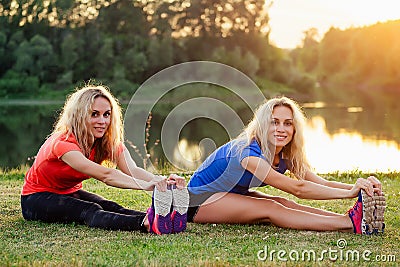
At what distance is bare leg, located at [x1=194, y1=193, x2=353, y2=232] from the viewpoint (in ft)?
15.6

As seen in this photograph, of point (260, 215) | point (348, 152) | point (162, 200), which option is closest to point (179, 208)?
point (162, 200)

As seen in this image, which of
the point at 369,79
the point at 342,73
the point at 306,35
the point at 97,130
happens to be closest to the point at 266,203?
the point at 97,130

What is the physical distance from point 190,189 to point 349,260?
156 cm

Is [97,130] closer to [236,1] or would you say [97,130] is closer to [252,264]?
[252,264]

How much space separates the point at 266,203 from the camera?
4.91 m

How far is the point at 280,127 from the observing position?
4852mm

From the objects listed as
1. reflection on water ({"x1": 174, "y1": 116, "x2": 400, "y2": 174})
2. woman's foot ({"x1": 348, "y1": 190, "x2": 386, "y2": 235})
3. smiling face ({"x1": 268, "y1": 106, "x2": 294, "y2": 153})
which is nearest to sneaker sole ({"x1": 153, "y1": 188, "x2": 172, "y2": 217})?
smiling face ({"x1": 268, "y1": 106, "x2": 294, "y2": 153})

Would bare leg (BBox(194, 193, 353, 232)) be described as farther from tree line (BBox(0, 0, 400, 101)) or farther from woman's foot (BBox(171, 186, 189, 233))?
tree line (BBox(0, 0, 400, 101))

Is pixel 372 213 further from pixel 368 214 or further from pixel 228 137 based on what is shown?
pixel 228 137

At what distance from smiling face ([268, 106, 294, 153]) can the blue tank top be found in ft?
0.51

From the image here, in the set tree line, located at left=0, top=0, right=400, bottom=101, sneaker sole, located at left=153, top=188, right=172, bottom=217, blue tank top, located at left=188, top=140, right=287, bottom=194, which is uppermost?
tree line, located at left=0, top=0, right=400, bottom=101

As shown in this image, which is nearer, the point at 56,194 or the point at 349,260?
the point at 349,260

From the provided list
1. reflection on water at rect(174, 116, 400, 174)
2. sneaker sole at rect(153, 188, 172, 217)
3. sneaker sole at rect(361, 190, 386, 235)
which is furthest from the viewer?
reflection on water at rect(174, 116, 400, 174)

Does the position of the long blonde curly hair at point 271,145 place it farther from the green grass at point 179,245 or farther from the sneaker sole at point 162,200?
the sneaker sole at point 162,200
